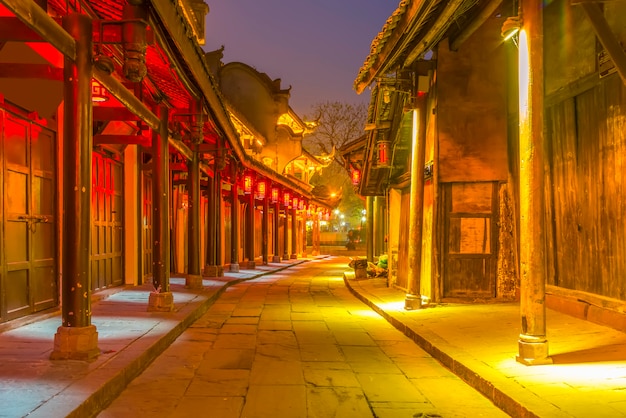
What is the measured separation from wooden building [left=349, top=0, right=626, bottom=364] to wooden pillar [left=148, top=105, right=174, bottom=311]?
14.9 ft

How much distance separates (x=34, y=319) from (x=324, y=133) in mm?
43539

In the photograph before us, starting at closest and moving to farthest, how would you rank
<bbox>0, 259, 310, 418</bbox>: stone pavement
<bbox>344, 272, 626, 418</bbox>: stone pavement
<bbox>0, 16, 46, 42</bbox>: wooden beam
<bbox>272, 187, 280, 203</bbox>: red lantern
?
<bbox>0, 259, 310, 418</bbox>: stone pavement < <bbox>344, 272, 626, 418</bbox>: stone pavement < <bbox>0, 16, 46, 42</bbox>: wooden beam < <bbox>272, 187, 280, 203</bbox>: red lantern

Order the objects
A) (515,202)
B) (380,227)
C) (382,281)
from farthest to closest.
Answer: (380,227), (382,281), (515,202)

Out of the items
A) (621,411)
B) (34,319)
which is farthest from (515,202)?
(34,319)

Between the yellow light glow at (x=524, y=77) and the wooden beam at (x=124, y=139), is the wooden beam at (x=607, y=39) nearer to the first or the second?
the yellow light glow at (x=524, y=77)

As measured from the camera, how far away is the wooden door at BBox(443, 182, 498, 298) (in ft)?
40.8

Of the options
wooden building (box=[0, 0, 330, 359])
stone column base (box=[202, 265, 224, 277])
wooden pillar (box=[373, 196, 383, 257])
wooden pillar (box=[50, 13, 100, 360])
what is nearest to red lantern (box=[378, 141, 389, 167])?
wooden building (box=[0, 0, 330, 359])

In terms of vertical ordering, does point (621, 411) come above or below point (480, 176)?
below

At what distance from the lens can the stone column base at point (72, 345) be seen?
664 cm

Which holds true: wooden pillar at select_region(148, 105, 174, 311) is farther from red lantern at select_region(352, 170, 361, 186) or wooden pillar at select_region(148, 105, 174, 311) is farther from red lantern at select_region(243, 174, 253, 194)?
red lantern at select_region(243, 174, 253, 194)

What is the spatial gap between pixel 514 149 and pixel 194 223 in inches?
299

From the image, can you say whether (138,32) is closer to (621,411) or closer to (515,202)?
(621,411)

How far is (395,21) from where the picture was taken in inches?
416

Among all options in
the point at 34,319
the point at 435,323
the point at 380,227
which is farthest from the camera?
the point at 380,227
